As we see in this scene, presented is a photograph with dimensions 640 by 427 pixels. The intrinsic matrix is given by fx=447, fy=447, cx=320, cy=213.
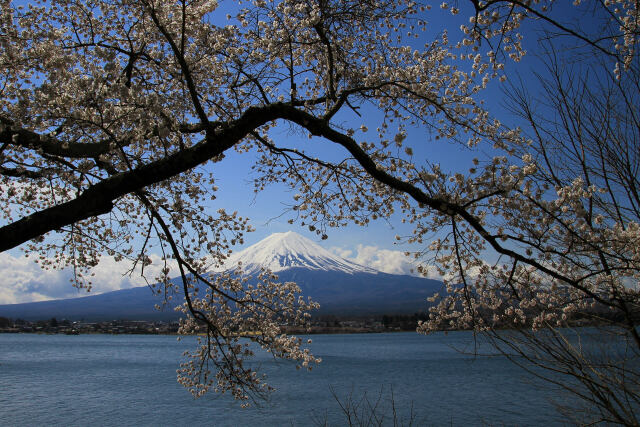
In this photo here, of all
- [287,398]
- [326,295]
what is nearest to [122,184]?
[287,398]

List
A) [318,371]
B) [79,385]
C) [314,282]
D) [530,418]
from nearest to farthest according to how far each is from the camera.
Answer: [530,418] < [79,385] < [318,371] < [314,282]

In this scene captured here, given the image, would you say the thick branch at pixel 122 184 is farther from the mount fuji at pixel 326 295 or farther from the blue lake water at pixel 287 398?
the mount fuji at pixel 326 295

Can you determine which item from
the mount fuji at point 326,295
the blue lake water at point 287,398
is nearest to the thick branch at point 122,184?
the blue lake water at point 287,398

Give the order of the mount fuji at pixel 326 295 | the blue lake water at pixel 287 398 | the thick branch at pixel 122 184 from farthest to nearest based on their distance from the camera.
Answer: the mount fuji at pixel 326 295 → the blue lake water at pixel 287 398 → the thick branch at pixel 122 184

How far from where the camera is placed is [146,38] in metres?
5.17

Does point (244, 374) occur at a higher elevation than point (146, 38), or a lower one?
lower

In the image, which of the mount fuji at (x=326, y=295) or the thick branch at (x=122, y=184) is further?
the mount fuji at (x=326, y=295)

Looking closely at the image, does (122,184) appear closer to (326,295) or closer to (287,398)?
(287,398)

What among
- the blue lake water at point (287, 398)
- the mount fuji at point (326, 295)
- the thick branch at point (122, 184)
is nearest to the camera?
the thick branch at point (122, 184)

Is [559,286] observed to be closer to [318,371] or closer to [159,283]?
[159,283]

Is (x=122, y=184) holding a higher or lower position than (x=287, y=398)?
higher

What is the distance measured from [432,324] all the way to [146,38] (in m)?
4.59

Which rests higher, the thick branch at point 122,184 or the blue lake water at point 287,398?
the thick branch at point 122,184

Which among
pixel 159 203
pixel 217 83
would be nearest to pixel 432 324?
pixel 159 203
